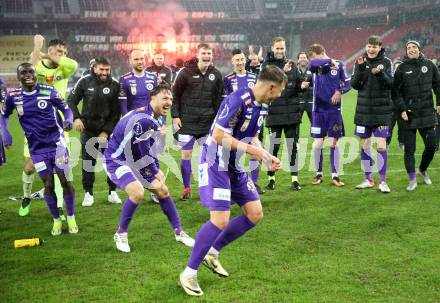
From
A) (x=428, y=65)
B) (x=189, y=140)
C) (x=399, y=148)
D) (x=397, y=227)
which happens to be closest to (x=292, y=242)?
(x=397, y=227)

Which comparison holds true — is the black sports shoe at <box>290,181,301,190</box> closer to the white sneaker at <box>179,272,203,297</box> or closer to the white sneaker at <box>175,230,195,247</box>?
the white sneaker at <box>175,230,195,247</box>

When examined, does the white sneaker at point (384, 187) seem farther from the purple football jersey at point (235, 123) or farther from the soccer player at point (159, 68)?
the soccer player at point (159, 68)

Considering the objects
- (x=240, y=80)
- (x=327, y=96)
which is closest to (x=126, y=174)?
(x=240, y=80)

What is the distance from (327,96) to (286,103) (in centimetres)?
76

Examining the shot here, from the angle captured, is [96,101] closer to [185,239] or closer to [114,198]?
[114,198]

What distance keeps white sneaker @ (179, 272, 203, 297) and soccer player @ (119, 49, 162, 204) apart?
3.81 metres

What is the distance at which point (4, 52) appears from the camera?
39875mm

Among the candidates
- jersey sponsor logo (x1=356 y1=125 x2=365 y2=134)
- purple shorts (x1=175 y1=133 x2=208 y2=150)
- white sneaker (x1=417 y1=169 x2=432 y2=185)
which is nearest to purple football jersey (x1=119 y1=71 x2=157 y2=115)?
purple shorts (x1=175 y1=133 x2=208 y2=150)

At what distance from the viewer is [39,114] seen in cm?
663

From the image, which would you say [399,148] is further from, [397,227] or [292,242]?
[292,242]

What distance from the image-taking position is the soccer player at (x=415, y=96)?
8.53 m

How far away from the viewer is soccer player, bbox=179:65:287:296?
4.58 metres

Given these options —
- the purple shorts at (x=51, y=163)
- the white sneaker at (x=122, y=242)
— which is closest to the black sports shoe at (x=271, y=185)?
the white sneaker at (x=122, y=242)

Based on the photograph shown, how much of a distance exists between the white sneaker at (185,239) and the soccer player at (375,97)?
12.9ft
